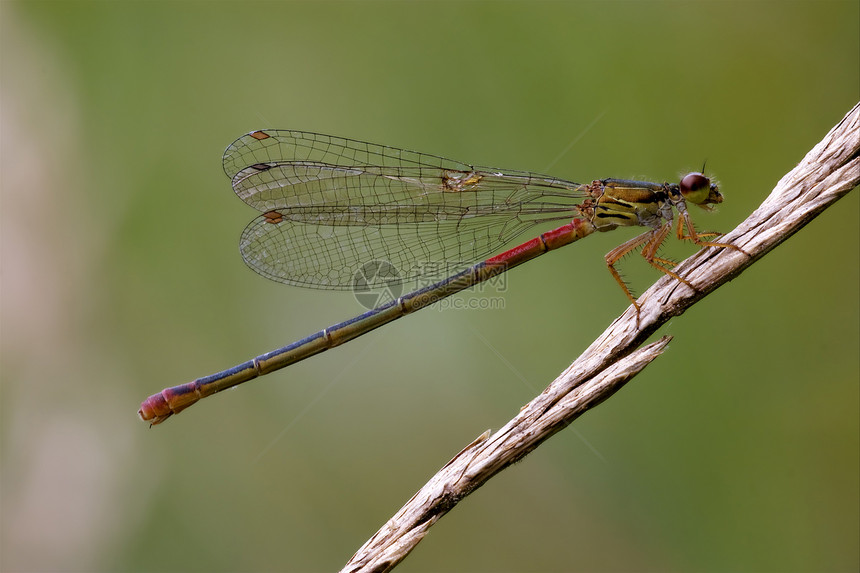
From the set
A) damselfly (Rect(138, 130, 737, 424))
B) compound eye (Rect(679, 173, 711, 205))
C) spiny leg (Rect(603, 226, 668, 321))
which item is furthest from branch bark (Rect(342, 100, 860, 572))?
damselfly (Rect(138, 130, 737, 424))

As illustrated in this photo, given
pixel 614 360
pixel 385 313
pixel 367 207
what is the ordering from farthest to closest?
pixel 367 207 < pixel 385 313 < pixel 614 360

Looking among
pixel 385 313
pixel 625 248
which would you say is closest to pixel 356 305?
pixel 385 313

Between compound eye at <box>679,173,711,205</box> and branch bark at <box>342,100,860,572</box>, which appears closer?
branch bark at <box>342,100,860,572</box>

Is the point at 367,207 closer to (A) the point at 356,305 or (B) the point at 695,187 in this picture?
(A) the point at 356,305

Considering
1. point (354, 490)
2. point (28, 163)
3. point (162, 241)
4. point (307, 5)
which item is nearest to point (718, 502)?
point (354, 490)

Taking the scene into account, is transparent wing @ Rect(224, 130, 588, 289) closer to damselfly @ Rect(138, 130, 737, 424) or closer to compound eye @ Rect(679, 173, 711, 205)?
damselfly @ Rect(138, 130, 737, 424)

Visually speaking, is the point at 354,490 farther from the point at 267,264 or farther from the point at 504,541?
the point at 267,264
